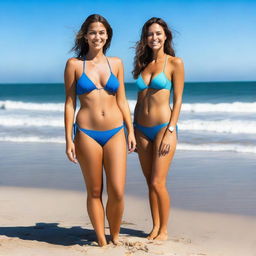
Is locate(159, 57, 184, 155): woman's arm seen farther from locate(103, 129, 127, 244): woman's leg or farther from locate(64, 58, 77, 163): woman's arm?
locate(64, 58, 77, 163): woman's arm

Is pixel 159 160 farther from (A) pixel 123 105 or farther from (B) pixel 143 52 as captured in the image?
(B) pixel 143 52

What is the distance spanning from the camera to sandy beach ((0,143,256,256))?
180 inches

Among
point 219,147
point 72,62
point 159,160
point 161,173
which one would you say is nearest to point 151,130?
point 159,160

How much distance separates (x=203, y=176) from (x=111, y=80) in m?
4.26

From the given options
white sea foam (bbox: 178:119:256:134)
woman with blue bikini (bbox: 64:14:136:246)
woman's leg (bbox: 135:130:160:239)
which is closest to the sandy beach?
woman's leg (bbox: 135:130:160:239)

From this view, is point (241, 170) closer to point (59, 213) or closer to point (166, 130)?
point (59, 213)

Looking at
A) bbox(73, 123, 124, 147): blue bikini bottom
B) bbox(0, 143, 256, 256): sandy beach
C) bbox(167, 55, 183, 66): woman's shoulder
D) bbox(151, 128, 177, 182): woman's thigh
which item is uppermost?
bbox(167, 55, 183, 66): woman's shoulder

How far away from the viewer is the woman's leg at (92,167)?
4227 millimetres

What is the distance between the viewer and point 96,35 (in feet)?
13.7

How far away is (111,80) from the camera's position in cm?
420

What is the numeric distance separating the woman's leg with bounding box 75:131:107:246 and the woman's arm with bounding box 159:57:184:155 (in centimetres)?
64

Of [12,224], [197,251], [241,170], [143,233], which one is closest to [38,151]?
[241,170]

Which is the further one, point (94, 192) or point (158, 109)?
point (158, 109)

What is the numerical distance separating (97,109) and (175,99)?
31.8 inches
